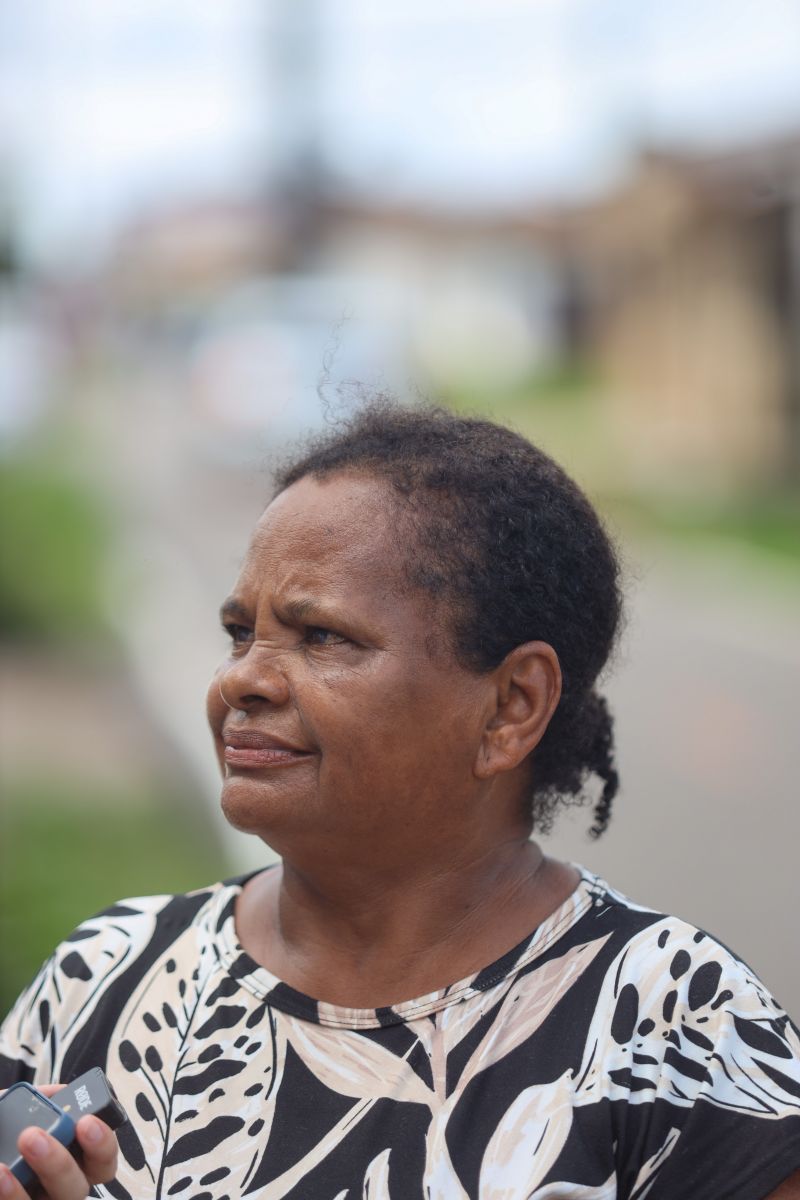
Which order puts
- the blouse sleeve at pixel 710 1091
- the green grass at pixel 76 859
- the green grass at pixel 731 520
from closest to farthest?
the blouse sleeve at pixel 710 1091 → the green grass at pixel 76 859 → the green grass at pixel 731 520

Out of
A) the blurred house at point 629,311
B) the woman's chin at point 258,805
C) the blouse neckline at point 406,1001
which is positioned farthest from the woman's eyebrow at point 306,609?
the blurred house at point 629,311

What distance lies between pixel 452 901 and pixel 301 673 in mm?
402

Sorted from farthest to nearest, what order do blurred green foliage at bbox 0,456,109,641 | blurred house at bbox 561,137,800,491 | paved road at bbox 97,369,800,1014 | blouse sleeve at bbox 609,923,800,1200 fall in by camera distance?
blurred house at bbox 561,137,800,491, blurred green foliage at bbox 0,456,109,641, paved road at bbox 97,369,800,1014, blouse sleeve at bbox 609,923,800,1200

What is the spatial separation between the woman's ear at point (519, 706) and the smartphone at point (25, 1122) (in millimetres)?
742

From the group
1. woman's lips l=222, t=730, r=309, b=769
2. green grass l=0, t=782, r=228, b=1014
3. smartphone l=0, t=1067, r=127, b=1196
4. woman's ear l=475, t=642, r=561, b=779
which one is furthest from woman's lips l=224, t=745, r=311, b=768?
green grass l=0, t=782, r=228, b=1014

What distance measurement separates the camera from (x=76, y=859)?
244 inches

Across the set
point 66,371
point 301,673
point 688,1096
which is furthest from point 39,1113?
point 66,371

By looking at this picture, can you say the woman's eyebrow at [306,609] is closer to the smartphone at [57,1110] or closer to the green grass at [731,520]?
the smartphone at [57,1110]

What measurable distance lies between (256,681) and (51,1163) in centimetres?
70

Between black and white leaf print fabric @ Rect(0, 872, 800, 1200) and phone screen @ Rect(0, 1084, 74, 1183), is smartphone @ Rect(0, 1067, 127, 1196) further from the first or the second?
black and white leaf print fabric @ Rect(0, 872, 800, 1200)

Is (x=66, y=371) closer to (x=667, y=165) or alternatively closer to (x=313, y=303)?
(x=313, y=303)

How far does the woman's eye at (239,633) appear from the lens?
2396 mm

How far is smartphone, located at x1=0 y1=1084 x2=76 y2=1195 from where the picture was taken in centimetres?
186

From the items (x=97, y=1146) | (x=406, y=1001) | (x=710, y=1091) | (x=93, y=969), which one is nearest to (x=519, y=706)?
(x=406, y=1001)
